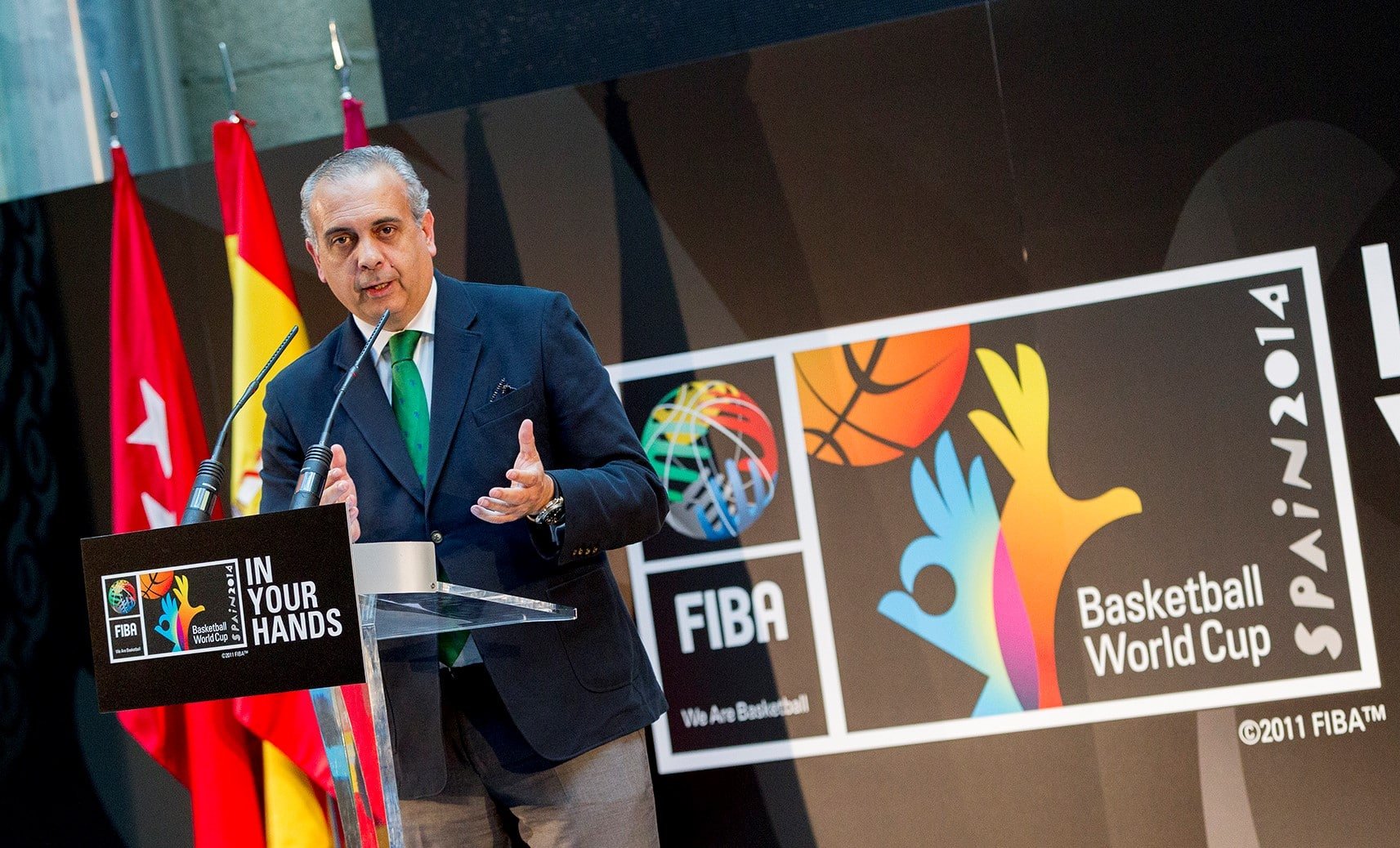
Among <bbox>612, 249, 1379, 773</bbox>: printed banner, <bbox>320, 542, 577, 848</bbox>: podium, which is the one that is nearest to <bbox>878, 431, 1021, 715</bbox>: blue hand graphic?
<bbox>612, 249, 1379, 773</bbox>: printed banner

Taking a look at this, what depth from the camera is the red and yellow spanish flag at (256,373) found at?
112 inches

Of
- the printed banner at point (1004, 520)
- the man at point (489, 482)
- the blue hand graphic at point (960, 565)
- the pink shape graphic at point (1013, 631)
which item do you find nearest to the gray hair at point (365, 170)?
the man at point (489, 482)

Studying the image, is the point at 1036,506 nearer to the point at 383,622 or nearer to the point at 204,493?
the point at 383,622

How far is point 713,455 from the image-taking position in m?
3.01

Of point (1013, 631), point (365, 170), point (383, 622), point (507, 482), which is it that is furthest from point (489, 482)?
point (1013, 631)

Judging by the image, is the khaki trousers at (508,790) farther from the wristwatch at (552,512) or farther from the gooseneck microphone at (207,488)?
the gooseneck microphone at (207,488)

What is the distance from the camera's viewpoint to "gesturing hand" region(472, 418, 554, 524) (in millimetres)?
1564

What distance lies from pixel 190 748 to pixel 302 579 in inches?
75.5

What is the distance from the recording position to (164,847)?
10.5 feet

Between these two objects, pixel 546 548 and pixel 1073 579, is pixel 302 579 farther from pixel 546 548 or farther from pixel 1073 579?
pixel 1073 579

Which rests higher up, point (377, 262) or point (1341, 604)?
point (377, 262)

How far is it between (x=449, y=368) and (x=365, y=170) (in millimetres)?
351

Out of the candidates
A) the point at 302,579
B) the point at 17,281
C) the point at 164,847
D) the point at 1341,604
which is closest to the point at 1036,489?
the point at 1341,604

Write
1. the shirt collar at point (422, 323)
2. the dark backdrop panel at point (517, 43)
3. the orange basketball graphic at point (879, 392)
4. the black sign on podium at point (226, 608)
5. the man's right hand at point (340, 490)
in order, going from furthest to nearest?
the dark backdrop panel at point (517, 43) < the orange basketball graphic at point (879, 392) < the shirt collar at point (422, 323) < the man's right hand at point (340, 490) < the black sign on podium at point (226, 608)
